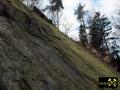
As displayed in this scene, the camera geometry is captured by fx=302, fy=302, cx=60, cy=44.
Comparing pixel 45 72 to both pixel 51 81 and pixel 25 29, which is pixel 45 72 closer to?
pixel 51 81

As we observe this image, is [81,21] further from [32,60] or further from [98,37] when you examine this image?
[32,60]

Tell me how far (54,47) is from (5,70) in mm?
4908

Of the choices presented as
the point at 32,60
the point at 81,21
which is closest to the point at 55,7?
the point at 81,21

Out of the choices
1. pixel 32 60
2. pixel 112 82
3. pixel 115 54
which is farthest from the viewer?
pixel 115 54

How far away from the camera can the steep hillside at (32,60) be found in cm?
1084

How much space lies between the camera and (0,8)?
13.8 meters

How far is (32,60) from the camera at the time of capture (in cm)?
1224

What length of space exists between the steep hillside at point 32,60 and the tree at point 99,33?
125ft

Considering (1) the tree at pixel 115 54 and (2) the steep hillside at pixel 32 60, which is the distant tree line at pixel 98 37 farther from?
(2) the steep hillside at pixel 32 60

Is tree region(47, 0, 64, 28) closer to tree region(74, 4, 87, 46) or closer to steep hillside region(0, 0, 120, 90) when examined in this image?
tree region(74, 4, 87, 46)

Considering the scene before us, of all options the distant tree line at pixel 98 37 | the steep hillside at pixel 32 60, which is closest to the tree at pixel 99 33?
the distant tree line at pixel 98 37

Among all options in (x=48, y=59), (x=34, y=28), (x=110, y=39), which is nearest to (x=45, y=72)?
(x=48, y=59)

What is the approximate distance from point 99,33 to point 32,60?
44.4 meters

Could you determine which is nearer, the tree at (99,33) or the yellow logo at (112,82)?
the yellow logo at (112,82)
